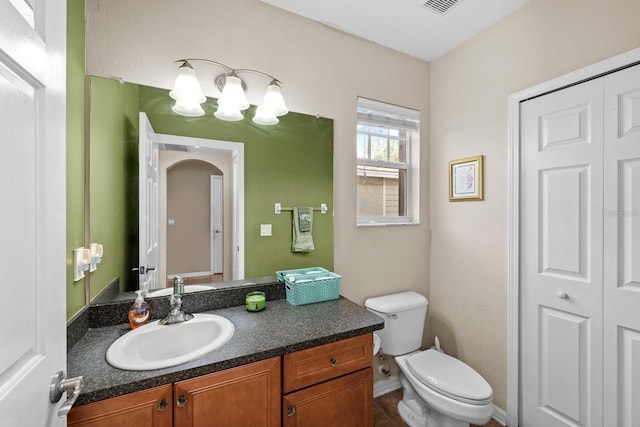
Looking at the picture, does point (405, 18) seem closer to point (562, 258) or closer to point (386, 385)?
point (562, 258)

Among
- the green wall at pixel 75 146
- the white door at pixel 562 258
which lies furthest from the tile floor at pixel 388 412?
the green wall at pixel 75 146

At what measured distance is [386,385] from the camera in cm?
209

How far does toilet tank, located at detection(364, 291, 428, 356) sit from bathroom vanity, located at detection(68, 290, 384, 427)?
1.74 ft

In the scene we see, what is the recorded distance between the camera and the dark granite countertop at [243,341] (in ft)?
2.86

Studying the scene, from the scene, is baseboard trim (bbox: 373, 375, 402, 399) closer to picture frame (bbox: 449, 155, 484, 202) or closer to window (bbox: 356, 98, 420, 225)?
window (bbox: 356, 98, 420, 225)

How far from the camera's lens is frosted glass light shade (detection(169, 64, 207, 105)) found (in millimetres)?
1392

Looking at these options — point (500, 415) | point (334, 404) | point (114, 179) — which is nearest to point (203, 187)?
point (114, 179)

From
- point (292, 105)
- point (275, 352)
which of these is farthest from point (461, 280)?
point (292, 105)

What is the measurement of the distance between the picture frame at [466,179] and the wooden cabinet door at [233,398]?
166 centimetres

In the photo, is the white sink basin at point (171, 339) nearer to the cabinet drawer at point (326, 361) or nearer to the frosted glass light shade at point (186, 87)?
the cabinet drawer at point (326, 361)

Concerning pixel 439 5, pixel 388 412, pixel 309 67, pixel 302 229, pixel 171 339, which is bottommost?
pixel 388 412

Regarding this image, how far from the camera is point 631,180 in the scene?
1297 mm

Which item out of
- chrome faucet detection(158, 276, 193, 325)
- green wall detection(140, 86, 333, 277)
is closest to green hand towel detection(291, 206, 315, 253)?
green wall detection(140, 86, 333, 277)

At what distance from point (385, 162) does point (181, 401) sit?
6.31ft
